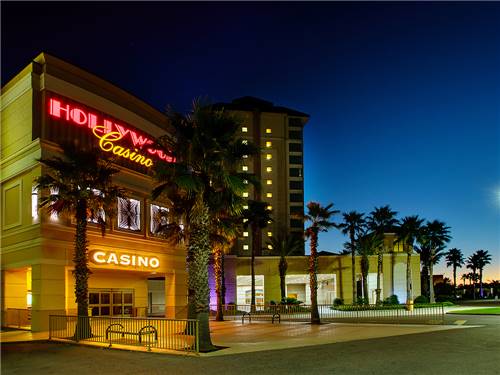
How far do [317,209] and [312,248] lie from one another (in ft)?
8.19

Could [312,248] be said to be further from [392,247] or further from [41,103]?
[392,247]

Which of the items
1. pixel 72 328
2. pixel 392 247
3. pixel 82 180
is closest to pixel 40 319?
pixel 72 328

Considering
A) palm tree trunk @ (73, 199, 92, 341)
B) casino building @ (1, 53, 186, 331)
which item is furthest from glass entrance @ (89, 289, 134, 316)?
palm tree trunk @ (73, 199, 92, 341)

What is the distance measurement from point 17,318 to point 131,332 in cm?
1331

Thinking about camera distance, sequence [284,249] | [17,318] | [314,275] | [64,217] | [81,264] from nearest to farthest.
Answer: [81,264] < [64,217] < [17,318] < [314,275] < [284,249]

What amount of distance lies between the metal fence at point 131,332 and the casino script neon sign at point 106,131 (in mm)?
9765

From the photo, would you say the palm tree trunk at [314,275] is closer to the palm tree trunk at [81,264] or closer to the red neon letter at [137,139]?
the red neon letter at [137,139]

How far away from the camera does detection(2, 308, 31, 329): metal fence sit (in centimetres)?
3050

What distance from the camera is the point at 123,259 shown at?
33969 millimetres

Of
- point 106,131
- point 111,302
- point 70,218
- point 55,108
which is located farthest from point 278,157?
point 70,218

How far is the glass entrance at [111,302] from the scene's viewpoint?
3519cm

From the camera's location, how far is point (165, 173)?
20297 mm

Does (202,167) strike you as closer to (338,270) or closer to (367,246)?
(367,246)

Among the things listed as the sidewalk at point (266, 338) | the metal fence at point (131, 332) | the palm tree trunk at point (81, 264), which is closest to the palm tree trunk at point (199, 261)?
the metal fence at point (131, 332)
